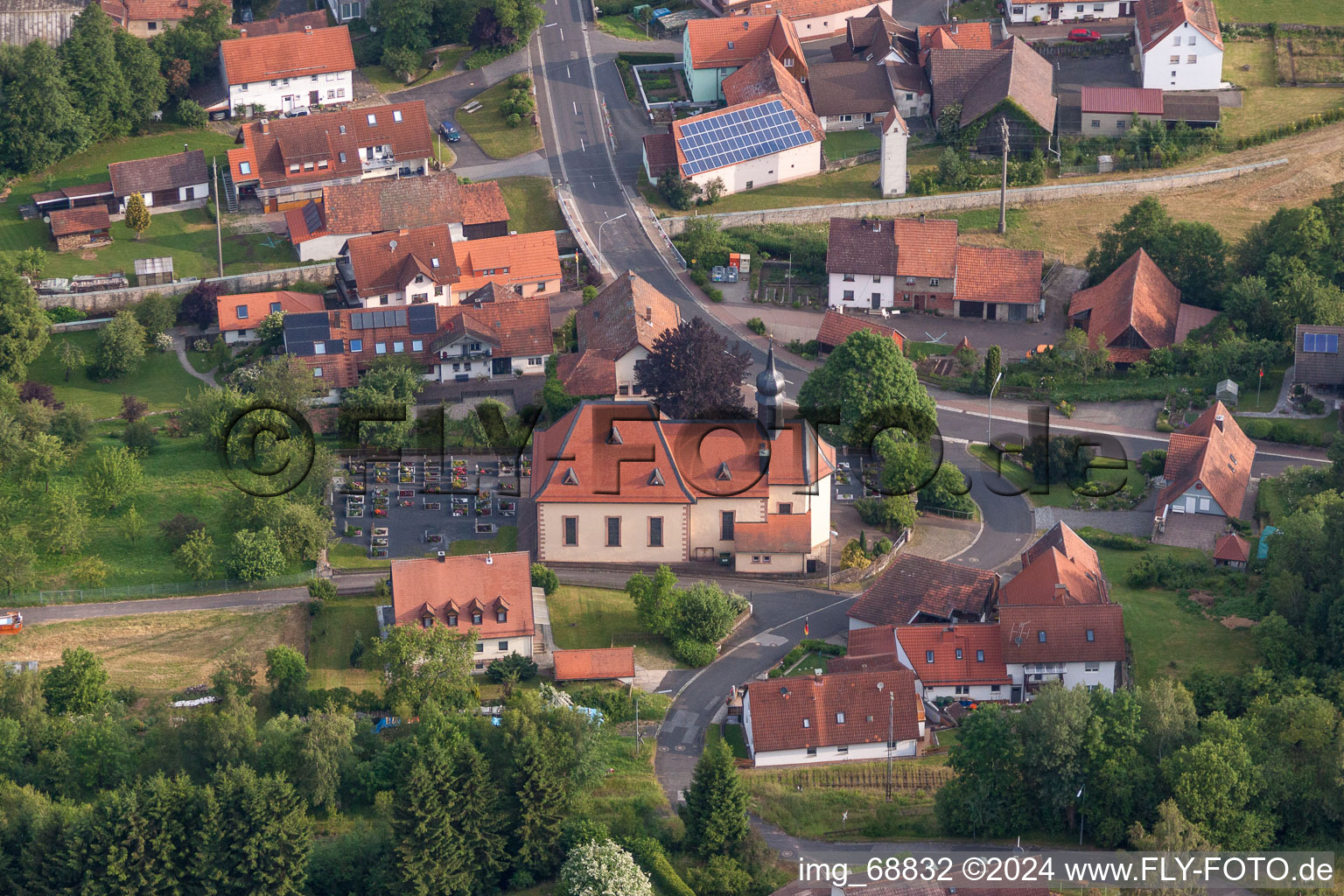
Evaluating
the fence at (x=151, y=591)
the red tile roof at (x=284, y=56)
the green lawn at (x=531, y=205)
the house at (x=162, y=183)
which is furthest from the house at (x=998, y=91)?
the fence at (x=151, y=591)

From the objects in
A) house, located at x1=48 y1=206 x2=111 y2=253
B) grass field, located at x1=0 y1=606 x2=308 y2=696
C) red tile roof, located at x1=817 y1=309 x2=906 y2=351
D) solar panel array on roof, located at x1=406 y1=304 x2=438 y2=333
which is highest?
house, located at x1=48 y1=206 x2=111 y2=253

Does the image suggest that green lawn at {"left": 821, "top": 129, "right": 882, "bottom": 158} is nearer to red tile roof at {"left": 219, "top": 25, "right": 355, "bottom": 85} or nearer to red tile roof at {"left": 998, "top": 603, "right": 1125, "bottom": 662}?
red tile roof at {"left": 219, "top": 25, "right": 355, "bottom": 85}

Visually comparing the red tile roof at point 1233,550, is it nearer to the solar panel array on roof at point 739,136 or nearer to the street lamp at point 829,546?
the street lamp at point 829,546

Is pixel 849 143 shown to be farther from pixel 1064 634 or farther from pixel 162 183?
pixel 1064 634

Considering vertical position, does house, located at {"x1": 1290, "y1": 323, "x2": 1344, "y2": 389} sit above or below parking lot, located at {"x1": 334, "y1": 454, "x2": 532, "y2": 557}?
above

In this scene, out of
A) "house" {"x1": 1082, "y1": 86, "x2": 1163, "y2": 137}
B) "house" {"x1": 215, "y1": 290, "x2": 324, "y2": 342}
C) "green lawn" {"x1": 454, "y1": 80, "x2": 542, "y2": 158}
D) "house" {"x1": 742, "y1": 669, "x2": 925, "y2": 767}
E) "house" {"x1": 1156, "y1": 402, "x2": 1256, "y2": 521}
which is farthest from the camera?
"green lawn" {"x1": 454, "y1": 80, "x2": 542, "y2": 158}

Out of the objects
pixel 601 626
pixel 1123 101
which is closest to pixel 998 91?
pixel 1123 101

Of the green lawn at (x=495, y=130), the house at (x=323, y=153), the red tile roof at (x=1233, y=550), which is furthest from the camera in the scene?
the green lawn at (x=495, y=130)

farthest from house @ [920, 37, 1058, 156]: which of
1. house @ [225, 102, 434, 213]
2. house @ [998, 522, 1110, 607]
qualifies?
house @ [998, 522, 1110, 607]
